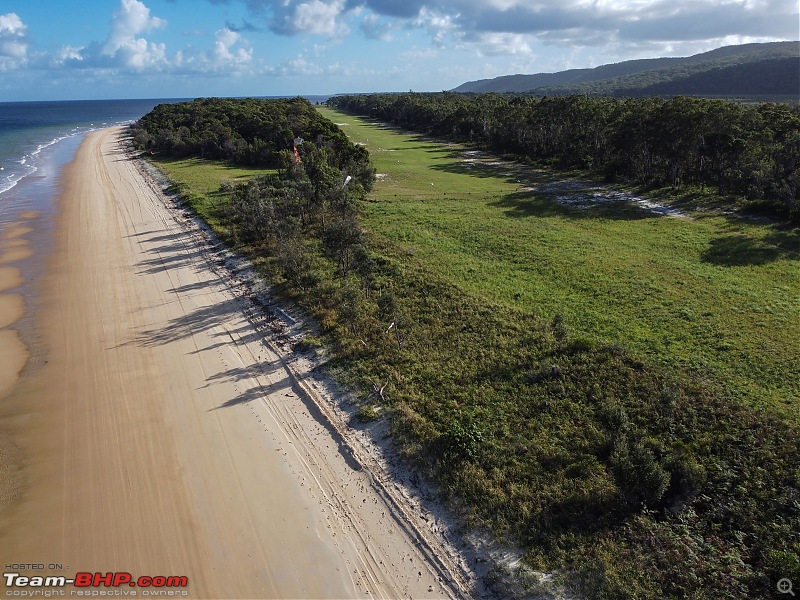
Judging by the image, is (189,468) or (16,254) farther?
(16,254)

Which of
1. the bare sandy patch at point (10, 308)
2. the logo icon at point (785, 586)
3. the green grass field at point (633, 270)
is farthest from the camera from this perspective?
the bare sandy patch at point (10, 308)

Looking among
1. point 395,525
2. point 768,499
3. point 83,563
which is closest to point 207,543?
point 83,563

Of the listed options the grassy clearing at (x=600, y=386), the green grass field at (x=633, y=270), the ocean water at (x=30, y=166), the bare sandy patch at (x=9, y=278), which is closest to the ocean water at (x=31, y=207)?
the ocean water at (x=30, y=166)

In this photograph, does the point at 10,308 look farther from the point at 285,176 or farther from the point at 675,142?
the point at 675,142

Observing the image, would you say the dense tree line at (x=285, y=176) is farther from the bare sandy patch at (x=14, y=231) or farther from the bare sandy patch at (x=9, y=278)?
the bare sandy patch at (x=14, y=231)

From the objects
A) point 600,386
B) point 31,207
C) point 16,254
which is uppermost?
point 31,207

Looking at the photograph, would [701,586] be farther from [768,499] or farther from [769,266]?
[769,266]

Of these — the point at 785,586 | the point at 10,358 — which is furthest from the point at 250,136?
the point at 785,586
